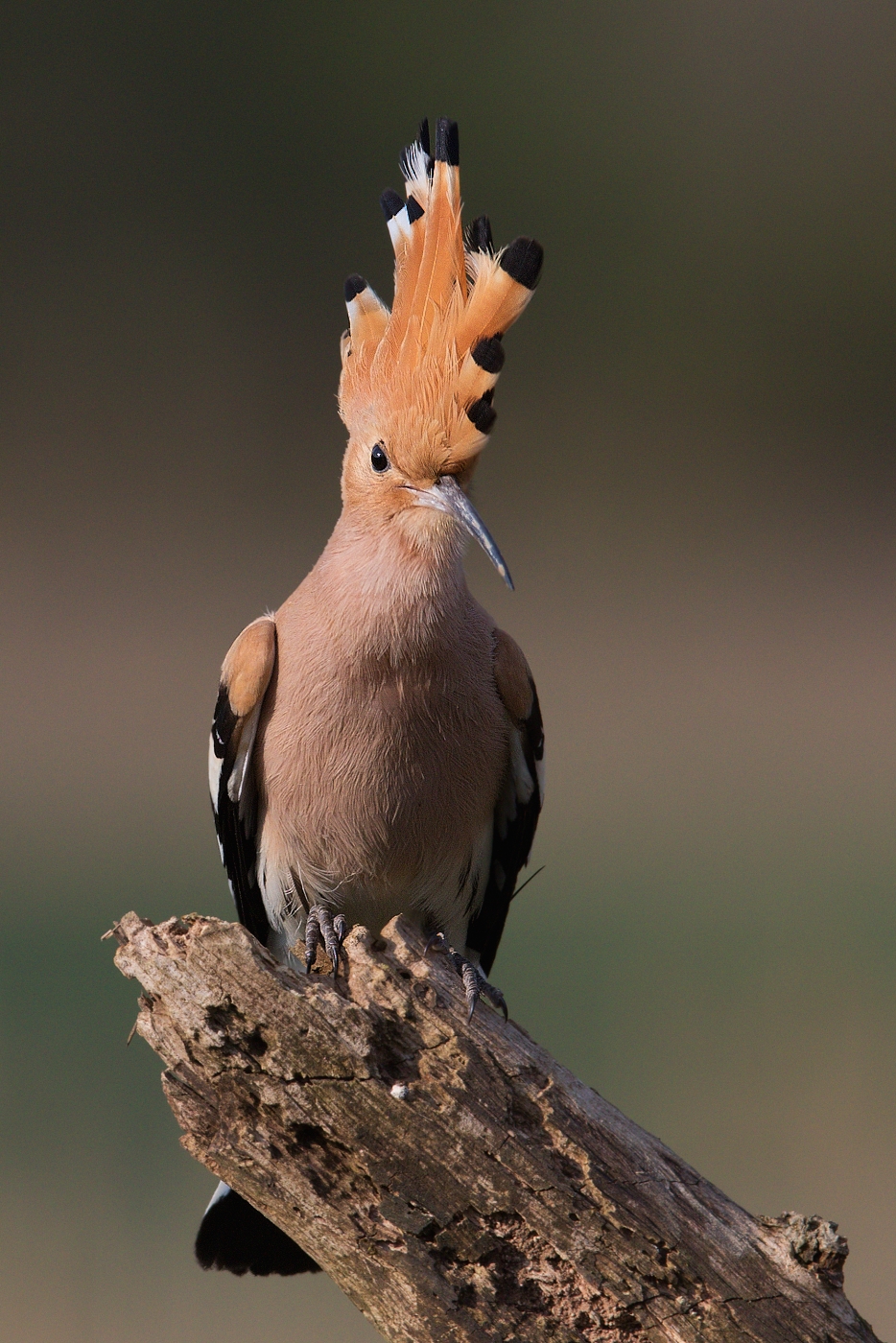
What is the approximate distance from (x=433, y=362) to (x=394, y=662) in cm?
30

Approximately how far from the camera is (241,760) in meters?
1.60

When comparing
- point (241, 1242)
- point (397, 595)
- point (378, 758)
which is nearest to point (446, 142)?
point (397, 595)

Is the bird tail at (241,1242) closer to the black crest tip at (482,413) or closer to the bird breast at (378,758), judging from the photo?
the bird breast at (378,758)

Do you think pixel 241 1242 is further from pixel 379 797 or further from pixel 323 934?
pixel 379 797

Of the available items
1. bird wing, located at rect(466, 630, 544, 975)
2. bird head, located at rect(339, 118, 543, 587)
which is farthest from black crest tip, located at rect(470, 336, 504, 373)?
bird wing, located at rect(466, 630, 544, 975)

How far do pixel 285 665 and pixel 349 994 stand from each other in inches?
20.3

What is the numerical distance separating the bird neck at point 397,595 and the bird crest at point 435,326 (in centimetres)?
8

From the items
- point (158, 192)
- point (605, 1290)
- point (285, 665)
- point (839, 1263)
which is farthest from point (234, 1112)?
point (158, 192)

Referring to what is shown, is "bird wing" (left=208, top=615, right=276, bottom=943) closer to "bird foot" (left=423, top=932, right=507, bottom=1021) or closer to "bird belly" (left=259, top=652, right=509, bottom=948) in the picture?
"bird belly" (left=259, top=652, right=509, bottom=948)

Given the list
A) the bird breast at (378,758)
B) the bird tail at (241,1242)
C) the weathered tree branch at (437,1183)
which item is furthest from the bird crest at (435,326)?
the bird tail at (241,1242)

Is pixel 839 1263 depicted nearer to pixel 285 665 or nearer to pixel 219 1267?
pixel 219 1267

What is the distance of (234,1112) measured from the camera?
1062 mm

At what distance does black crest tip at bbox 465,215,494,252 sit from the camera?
1.50 metres

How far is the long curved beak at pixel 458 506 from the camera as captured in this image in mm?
1352
